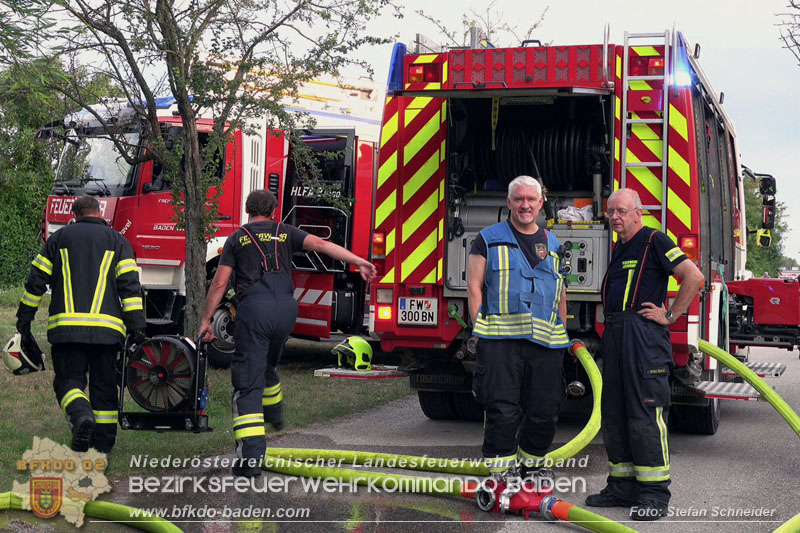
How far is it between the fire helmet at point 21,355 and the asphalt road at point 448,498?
103 cm

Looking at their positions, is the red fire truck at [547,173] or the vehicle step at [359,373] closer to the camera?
the red fire truck at [547,173]

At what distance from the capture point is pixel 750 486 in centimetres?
626

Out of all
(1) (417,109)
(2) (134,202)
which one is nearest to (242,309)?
(1) (417,109)

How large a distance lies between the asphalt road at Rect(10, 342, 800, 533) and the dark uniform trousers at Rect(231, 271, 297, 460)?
0.97ft

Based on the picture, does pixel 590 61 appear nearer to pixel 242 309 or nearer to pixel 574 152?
pixel 574 152

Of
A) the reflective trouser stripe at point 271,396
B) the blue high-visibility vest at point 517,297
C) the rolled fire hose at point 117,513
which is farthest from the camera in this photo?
the reflective trouser stripe at point 271,396

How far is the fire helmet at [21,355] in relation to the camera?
6160mm

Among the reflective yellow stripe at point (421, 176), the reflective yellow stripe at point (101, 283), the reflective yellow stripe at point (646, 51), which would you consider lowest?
the reflective yellow stripe at point (101, 283)

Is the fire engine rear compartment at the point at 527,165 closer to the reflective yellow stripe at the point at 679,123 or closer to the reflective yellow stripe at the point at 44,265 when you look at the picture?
the reflective yellow stripe at the point at 679,123

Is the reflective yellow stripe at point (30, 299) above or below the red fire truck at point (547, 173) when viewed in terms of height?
below

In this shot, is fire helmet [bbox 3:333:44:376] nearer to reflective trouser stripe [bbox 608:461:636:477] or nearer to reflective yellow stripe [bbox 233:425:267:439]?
reflective yellow stripe [bbox 233:425:267:439]

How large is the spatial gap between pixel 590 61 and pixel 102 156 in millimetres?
6710

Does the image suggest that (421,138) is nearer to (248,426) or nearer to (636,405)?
(248,426)

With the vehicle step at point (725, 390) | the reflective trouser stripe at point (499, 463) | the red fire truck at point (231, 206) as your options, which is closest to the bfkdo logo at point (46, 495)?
the reflective trouser stripe at point (499, 463)
